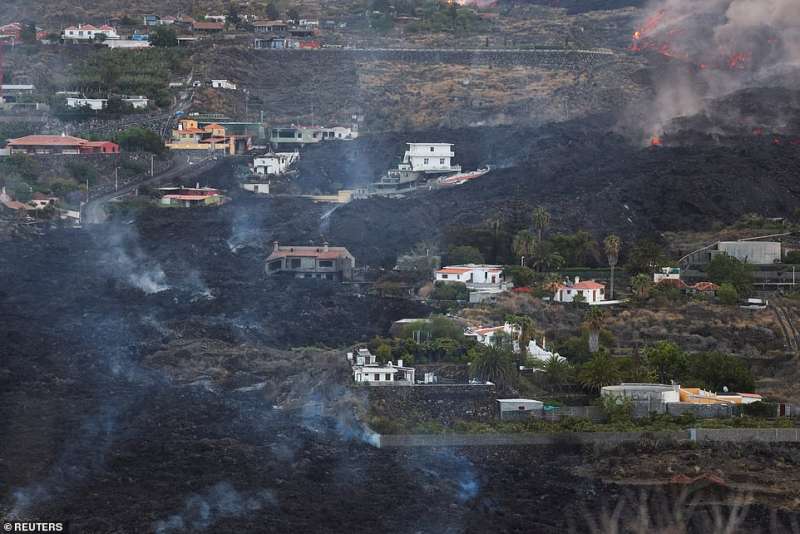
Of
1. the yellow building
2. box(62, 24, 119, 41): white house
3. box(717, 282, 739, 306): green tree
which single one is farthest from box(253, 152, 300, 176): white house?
box(717, 282, 739, 306): green tree

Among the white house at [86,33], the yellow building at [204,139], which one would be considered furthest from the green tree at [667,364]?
the white house at [86,33]

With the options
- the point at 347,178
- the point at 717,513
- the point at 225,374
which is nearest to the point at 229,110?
the point at 347,178

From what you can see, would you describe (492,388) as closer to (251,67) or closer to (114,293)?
(114,293)

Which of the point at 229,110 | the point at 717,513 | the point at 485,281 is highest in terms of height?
the point at 229,110

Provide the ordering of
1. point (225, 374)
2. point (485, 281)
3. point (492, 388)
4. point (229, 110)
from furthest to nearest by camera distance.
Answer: point (229, 110) < point (485, 281) < point (225, 374) < point (492, 388)

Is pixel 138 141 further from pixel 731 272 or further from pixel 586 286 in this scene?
pixel 731 272

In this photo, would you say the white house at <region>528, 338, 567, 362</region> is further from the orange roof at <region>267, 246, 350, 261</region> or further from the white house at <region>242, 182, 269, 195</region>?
the white house at <region>242, 182, 269, 195</region>
